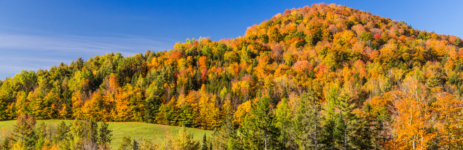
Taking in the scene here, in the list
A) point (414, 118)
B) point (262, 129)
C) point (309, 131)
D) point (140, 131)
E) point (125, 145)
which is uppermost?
point (414, 118)

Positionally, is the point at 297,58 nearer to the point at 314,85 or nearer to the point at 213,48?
the point at 314,85

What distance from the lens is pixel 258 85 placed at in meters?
96.7

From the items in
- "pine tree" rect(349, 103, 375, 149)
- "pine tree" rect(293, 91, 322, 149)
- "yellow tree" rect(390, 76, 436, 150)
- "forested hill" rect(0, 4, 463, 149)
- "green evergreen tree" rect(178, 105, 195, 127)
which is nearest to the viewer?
"yellow tree" rect(390, 76, 436, 150)

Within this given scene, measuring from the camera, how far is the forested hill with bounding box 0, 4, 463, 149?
3344 cm

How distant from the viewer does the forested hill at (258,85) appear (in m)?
33.4

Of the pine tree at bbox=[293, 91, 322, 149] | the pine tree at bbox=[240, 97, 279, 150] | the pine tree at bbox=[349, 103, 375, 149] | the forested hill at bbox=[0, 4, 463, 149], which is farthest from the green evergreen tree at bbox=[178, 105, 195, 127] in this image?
the pine tree at bbox=[349, 103, 375, 149]

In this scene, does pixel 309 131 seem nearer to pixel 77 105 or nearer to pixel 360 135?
pixel 360 135

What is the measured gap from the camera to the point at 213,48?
451 ft

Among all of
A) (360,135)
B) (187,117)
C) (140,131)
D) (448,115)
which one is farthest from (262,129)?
(187,117)

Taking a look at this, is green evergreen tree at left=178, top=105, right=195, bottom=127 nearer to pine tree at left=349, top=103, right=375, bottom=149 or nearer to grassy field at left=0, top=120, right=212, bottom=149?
grassy field at left=0, top=120, right=212, bottom=149

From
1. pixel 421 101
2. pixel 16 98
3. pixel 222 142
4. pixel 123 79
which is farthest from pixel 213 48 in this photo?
pixel 421 101

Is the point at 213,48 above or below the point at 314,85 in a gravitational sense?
above

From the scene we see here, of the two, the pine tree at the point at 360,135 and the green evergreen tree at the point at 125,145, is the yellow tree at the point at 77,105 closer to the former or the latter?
the green evergreen tree at the point at 125,145

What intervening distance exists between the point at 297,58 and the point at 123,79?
89.5 meters
